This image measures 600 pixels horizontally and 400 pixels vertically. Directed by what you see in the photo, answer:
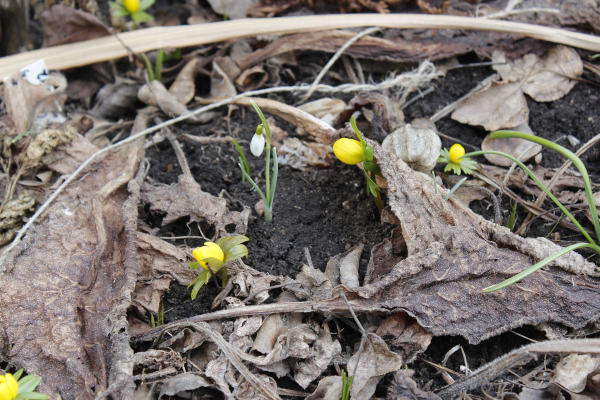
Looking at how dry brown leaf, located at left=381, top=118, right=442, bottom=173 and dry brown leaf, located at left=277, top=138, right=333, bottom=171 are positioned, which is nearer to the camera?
dry brown leaf, located at left=381, top=118, right=442, bottom=173

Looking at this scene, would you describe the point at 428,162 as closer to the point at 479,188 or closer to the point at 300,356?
the point at 479,188

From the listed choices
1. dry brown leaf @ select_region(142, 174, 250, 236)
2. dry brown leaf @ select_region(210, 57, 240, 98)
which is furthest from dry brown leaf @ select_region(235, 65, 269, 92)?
dry brown leaf @ select_region(142, 174, 250, 236)

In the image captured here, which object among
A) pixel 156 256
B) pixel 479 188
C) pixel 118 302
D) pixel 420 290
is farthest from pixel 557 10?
pixel 118 302

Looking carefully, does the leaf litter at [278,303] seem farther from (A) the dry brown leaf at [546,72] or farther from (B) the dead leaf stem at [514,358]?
(A) the dry brown leaf at [546,72]

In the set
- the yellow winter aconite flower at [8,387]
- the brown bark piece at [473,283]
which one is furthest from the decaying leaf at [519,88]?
the yellow winter aconite flower at [8,387]

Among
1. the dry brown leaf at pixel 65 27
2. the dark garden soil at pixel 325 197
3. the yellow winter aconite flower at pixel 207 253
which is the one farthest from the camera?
the dry brown leaf at pixel 65 27

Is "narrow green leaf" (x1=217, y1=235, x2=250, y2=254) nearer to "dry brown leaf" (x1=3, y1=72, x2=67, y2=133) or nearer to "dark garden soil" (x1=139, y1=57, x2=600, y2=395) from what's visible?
"dark garden soil" (x1=139, y1=57, x2=600, y2=395)
